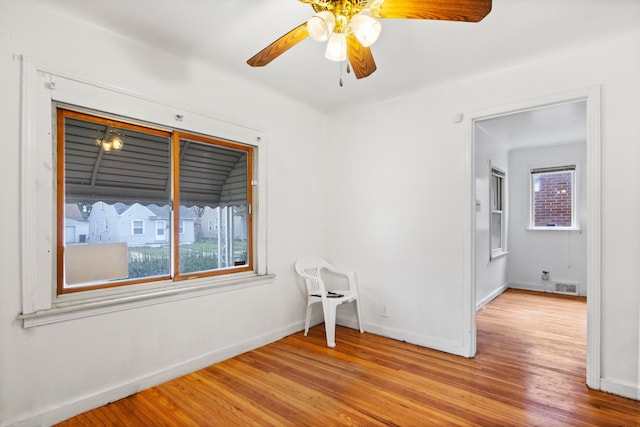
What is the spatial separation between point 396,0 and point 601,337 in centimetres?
266

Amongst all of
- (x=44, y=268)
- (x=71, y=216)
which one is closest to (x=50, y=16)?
(x=71, y=216)

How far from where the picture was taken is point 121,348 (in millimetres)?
2316

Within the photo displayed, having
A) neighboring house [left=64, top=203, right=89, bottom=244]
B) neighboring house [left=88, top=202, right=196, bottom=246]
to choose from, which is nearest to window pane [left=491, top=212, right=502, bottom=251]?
neighboring house [left=88, top=202, right=196, bottom=246]

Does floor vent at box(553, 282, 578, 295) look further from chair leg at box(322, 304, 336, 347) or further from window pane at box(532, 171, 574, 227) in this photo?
chair leg at box(322, 304, 336, 347)

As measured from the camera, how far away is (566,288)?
557cm

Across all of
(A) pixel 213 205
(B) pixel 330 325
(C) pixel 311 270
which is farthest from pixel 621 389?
(A) pixel 213 205

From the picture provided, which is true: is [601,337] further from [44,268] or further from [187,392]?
[44,268]

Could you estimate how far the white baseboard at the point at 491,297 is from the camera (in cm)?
465

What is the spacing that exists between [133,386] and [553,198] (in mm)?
6624

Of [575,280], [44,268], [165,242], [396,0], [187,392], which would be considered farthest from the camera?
[575,280]

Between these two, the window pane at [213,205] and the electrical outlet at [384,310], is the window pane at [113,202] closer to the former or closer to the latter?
the window pane at [213,205]

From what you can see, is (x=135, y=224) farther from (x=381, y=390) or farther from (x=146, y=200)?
(x=381, y=390)

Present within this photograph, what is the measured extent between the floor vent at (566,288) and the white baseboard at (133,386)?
197 inches

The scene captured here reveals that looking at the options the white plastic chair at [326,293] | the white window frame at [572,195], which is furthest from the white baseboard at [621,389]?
the white window frame at [572,195]
